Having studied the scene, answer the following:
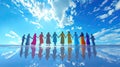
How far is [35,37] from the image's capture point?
2619 cm

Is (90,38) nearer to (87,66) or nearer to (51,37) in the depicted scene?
(51,37)

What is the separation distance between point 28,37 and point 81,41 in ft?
26.5

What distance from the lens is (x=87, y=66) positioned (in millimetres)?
4211

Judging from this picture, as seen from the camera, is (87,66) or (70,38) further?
(70,38)

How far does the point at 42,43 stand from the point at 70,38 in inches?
173

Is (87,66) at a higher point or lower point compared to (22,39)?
lower

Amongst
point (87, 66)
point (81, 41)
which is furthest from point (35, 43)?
point (87, 66)

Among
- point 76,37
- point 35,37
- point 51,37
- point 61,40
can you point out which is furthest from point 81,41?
point 35,37

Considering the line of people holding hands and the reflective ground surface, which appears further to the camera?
the line of people holding hands

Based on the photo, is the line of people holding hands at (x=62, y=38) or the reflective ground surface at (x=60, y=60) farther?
the line of people holding hands at (x=62, y=38)

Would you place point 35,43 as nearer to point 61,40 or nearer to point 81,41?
point 61,40

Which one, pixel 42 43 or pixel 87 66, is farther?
pixel 42 43

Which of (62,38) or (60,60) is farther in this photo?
(62,38)

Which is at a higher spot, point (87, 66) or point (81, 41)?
point (81, 41)
